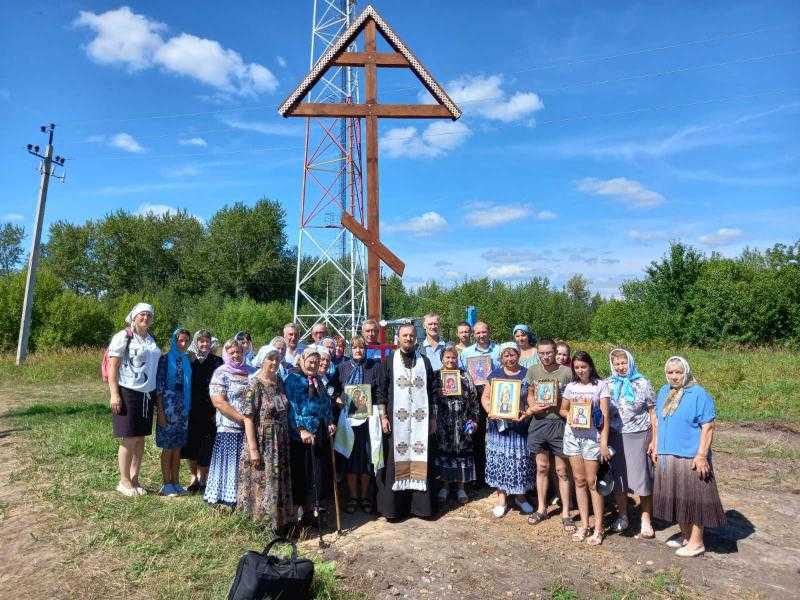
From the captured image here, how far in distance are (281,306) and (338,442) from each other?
105ft

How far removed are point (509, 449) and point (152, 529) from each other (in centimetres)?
340

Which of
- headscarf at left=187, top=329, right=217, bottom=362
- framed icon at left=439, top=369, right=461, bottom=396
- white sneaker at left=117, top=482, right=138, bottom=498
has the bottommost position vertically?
white sneaker at left=117, top=482, right=138, bottom=498

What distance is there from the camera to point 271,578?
370 centimetres

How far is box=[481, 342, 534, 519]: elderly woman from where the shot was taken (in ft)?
18.7

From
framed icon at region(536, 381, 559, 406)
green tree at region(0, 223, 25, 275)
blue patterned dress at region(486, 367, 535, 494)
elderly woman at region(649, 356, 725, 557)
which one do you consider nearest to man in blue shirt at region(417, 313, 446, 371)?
blue patterned dress at region(486, 367, 535, 494)

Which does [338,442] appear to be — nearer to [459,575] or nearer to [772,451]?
[459,575]

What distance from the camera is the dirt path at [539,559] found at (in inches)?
167

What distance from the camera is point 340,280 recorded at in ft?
99.7

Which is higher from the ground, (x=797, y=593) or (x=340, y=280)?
(x=340, y=280)

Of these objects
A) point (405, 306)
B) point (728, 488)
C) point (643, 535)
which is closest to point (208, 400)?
point (643, 535)

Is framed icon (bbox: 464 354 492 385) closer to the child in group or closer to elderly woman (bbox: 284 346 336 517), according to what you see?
the child in group

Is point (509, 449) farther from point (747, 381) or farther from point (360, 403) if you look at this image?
point (747, 381)

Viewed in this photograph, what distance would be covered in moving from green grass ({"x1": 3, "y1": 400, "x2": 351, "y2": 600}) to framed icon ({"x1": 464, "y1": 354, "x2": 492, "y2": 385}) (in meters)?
2.69

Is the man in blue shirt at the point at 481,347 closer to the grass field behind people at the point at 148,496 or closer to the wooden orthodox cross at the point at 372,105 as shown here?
the wooden orthodox cross at the point at 372,105
